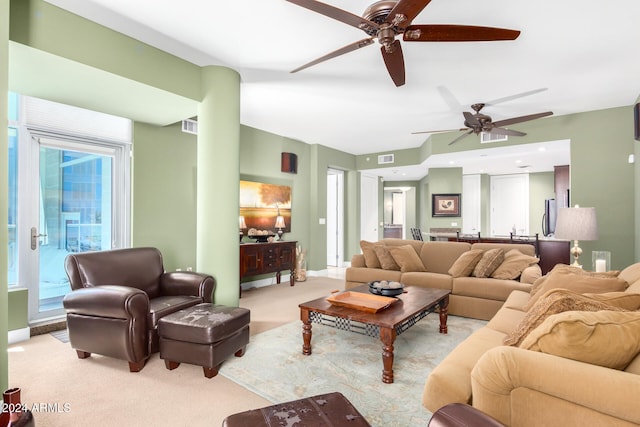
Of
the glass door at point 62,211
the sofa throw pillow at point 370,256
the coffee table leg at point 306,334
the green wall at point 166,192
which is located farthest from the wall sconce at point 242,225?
the coffee table leg at point 306,334

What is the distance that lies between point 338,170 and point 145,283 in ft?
18.9

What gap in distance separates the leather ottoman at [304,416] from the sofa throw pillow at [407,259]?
3275 millimetres

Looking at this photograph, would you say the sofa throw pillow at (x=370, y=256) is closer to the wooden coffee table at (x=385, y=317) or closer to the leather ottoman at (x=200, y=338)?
the wooden coffee table at (x=385, y=317)

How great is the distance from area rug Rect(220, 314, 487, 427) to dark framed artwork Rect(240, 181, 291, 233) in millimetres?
2571

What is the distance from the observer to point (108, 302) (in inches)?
99.5

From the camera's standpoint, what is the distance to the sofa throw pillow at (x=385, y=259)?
468 cm

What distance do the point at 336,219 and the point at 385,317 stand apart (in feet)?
18.9

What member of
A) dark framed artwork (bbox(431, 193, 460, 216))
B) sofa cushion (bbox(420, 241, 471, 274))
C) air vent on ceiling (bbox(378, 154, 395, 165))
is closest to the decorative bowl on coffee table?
sofa cushion (bbox(420, 241, 471, 274))

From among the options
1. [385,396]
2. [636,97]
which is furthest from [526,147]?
[385,396]

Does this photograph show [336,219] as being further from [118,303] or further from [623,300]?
[623,300]

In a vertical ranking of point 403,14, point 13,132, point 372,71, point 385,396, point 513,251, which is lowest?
point 385,396

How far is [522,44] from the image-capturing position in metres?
3.00

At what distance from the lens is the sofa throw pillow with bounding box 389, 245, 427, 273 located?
14.9 feet

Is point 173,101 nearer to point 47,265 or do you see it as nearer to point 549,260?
point 47,265
